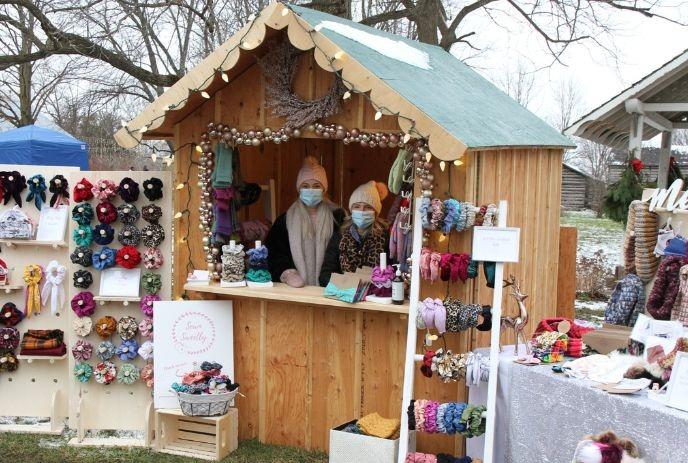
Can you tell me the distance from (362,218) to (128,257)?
5.48 feet

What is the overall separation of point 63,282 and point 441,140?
320cm

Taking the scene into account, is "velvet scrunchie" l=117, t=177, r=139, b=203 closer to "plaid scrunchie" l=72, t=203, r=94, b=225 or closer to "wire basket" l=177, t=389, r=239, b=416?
"plaid scrunchie" l=72, t=203, r=94, b=225

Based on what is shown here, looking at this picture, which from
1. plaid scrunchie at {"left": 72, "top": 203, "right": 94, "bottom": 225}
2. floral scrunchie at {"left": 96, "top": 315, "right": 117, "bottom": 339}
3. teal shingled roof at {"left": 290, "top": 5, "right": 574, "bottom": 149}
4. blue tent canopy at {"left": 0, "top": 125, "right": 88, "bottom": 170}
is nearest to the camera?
teal shingled roof at {"left": 290, "top": 5, "right": 574, "bottom": 149}

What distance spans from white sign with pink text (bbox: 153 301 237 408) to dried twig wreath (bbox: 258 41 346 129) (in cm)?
141

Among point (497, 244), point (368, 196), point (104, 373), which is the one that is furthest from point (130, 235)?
point (497, 244)

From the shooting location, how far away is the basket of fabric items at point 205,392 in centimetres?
517

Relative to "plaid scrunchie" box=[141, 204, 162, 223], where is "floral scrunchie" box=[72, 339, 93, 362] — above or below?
below

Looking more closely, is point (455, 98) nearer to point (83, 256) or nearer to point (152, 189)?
point (152, 189)

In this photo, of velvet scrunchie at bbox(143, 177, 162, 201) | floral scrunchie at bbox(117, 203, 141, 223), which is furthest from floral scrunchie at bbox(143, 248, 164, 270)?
velvet scrunchie at bbox(143, 177, 162, 201)

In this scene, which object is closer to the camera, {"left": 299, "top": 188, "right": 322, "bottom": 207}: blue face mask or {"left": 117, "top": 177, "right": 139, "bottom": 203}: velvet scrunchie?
{"left": 117, "top": 177, "right": 139, "bottom": 203}: velvet scrunchie

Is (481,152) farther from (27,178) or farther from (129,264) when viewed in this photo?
(27,178)

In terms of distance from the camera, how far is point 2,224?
5.73 m

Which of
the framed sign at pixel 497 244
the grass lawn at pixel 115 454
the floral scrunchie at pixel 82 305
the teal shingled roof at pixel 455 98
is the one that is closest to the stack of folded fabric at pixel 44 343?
the floral scrunchie at pixel 82 305

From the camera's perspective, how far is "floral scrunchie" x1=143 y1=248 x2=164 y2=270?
18.3ft
